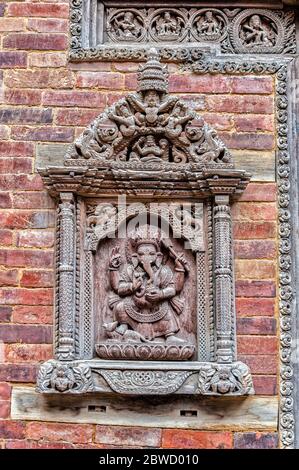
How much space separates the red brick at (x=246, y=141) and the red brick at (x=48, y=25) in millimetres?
1184

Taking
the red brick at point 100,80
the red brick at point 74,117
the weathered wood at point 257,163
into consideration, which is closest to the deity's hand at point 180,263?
the weathered wood at point 257,163

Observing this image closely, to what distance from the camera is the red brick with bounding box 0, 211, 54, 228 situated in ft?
16.3

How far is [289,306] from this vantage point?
193 inches

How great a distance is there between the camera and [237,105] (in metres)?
5.14

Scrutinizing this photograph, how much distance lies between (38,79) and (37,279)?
1.24 meters

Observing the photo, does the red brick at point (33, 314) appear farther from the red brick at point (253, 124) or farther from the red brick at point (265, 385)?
the red brick at point (253, 124)

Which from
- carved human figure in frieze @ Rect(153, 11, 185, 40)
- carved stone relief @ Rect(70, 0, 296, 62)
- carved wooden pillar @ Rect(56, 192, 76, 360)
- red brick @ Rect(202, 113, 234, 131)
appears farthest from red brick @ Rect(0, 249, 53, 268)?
carved human figure in frieze @ Rect(153, 11, 185, 40)

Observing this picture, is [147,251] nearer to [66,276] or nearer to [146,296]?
[146,296]

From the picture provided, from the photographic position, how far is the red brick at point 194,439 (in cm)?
477

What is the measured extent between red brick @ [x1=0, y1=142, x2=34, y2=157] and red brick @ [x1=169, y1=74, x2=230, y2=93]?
3.08 feet

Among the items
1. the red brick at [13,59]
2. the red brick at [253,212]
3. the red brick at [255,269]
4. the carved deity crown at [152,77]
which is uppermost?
the red brick at [13,59]

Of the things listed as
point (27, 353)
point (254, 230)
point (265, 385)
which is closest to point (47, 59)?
point (254, 230)

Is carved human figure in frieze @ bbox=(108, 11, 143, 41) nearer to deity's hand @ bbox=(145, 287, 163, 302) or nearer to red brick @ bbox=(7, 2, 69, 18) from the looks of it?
red brick @ bbox=(7, 2, 69, 18)

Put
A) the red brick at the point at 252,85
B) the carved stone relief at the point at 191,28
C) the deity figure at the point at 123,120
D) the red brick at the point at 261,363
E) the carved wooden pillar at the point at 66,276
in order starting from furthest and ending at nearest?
the carved stone relief at the point at 191,28, the red brick at the point at 252,85, the deity figure at the point at 123,120, the red brick at the point at 261,363, the carved wooden pillar at the point at 66,276
